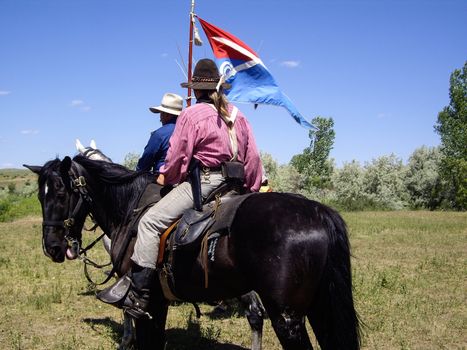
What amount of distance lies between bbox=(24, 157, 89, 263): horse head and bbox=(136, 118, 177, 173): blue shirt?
1.13m

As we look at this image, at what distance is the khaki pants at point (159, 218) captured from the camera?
4.02 meters

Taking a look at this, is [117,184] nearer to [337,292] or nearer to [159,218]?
[159,218]

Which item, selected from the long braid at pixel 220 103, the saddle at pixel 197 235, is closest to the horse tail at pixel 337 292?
the saddle at pixel 197 235

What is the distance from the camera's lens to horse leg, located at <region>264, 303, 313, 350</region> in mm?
3229

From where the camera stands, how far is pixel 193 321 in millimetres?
6859

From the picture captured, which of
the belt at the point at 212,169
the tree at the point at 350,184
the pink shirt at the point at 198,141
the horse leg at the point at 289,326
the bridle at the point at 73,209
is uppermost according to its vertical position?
the pink shirt at the point at 198,141

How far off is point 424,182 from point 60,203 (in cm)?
3885

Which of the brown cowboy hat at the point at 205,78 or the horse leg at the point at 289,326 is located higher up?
the brown cowboy hat at the point at 205,78

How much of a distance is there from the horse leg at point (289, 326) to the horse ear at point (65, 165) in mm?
2445

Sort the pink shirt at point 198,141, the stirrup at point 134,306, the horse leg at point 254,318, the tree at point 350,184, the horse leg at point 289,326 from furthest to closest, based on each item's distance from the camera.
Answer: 1. the tree at point 350,184
2. the horse leg at point 254,318
3. the stirrup at point 134,306
4. the pink shirt at point 198,141
5. the horse leg at point 289,326

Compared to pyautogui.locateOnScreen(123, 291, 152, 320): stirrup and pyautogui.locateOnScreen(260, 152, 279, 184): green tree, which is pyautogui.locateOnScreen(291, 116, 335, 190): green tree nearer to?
pyautogui.locateOnScreen(260, 152, 279, 184): green tree

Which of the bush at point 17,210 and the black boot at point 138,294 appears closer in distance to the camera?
the black boot at point 138,294

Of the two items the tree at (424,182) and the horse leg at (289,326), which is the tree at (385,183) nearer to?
the tree at (424,182)

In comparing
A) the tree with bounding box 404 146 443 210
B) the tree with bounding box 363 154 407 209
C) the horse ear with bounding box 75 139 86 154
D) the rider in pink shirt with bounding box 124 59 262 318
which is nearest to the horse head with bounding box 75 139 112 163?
the horse ear with bounding box 75 139 86 154
